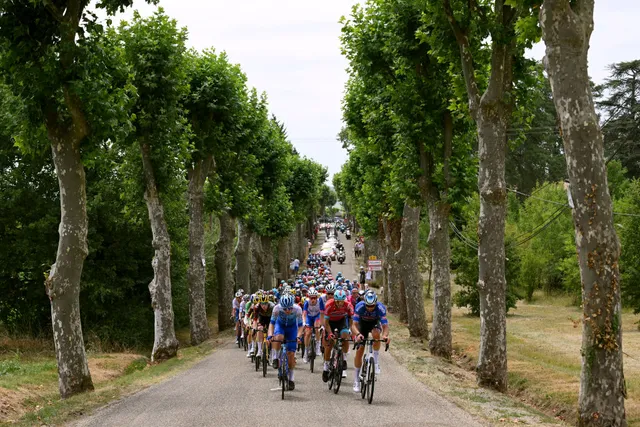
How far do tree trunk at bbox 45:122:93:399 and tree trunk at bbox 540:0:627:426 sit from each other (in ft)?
34.0

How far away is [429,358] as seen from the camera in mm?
23422

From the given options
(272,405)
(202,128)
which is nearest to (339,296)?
A: (272,405)

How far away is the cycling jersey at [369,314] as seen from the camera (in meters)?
14.9

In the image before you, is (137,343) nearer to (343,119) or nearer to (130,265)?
(130,265)

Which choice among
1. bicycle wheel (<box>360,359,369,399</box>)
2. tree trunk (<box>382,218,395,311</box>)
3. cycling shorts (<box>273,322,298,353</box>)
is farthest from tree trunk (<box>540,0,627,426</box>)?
tree trunk (<box>382,218,395,311</box>)

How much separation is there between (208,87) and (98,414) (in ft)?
64.4

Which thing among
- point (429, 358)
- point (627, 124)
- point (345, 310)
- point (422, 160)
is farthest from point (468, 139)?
point (627, 124)

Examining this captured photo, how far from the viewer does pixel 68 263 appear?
1639 centimetres

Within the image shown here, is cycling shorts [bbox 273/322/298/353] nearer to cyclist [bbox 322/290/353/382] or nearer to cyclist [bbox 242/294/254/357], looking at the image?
cyclist [bbox 322/290/353/382]

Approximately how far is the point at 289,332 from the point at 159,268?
1120cm

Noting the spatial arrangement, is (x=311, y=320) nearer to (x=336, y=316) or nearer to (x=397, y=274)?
(x=336, y=316)

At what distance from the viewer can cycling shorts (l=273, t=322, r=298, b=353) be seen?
51.3ft

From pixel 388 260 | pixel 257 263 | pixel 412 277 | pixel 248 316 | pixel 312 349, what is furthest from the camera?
pixel 257 263

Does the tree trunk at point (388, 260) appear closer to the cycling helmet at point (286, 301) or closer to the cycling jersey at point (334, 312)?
the cycling jersey at point (334, 312)
